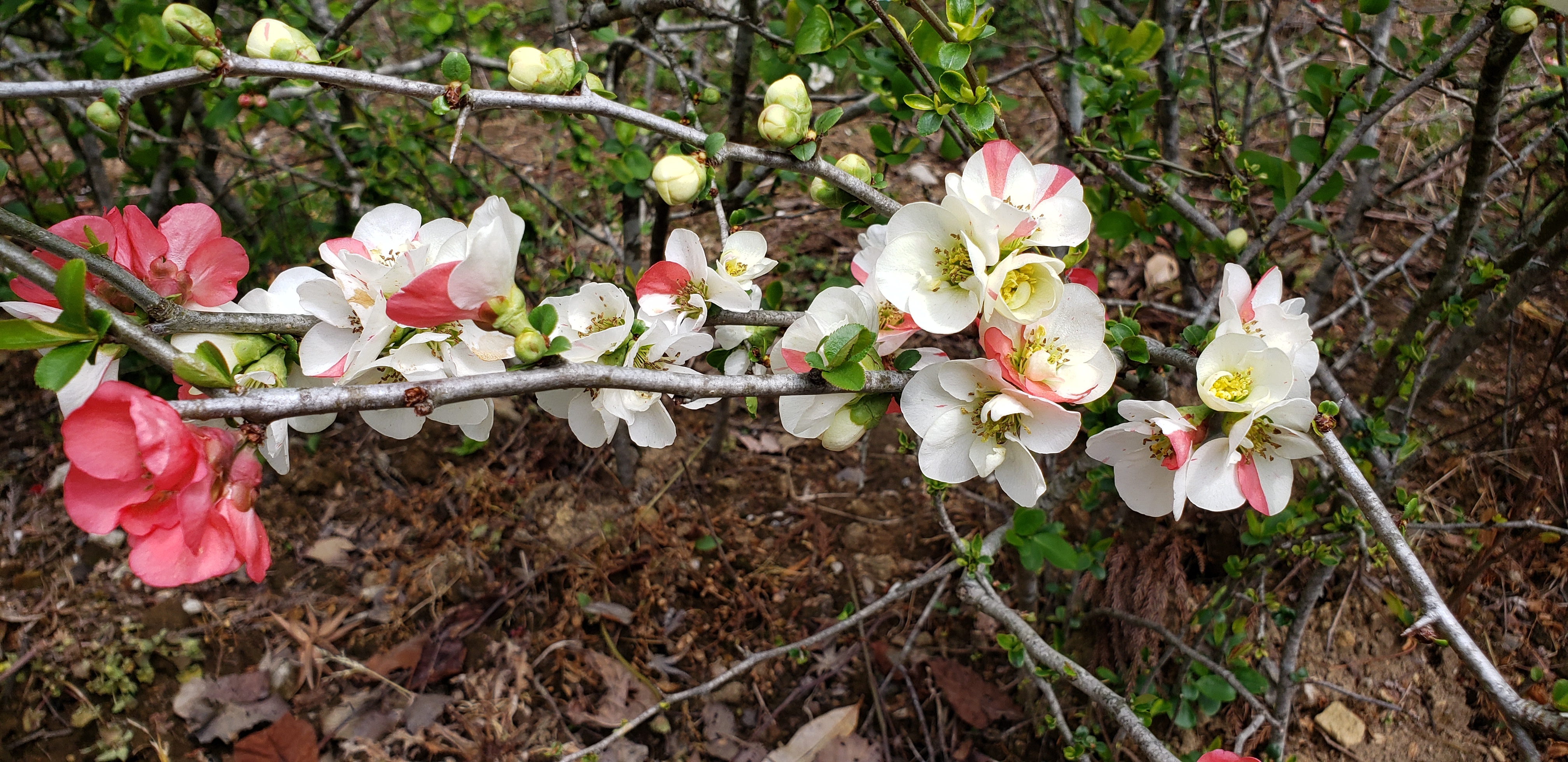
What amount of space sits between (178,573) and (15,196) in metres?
3.24

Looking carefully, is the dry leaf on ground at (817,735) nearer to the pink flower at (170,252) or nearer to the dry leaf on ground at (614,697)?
the dry leaf on ground at (614,697)

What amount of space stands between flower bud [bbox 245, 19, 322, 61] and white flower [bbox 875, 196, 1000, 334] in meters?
0.87

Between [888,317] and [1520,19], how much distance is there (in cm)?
101

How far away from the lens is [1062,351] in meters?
0.90

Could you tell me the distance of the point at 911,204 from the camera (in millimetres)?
858

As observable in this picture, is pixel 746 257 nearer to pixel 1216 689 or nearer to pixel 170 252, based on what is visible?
pixel 170 252

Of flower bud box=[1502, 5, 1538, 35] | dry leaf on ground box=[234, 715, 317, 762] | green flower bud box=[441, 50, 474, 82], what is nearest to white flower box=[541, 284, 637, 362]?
green flower bud box=[441, 50, 474, 82]

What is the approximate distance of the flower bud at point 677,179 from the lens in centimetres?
102

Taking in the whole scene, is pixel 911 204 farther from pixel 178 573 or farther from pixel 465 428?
pixel 178 573

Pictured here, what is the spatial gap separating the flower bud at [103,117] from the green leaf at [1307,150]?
81.9 inches

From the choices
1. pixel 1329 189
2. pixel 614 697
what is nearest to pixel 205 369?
pixel 614 697

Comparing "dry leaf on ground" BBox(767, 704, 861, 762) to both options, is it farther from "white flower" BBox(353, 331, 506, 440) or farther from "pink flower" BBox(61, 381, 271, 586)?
"pink flower" BBox(61, 381, 271, 586)

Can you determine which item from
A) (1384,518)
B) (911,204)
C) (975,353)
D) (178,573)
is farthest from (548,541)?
(1384,518)

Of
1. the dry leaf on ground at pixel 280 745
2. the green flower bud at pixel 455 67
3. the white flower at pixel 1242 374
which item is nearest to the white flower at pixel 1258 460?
the white flower at pixel 1242 374
